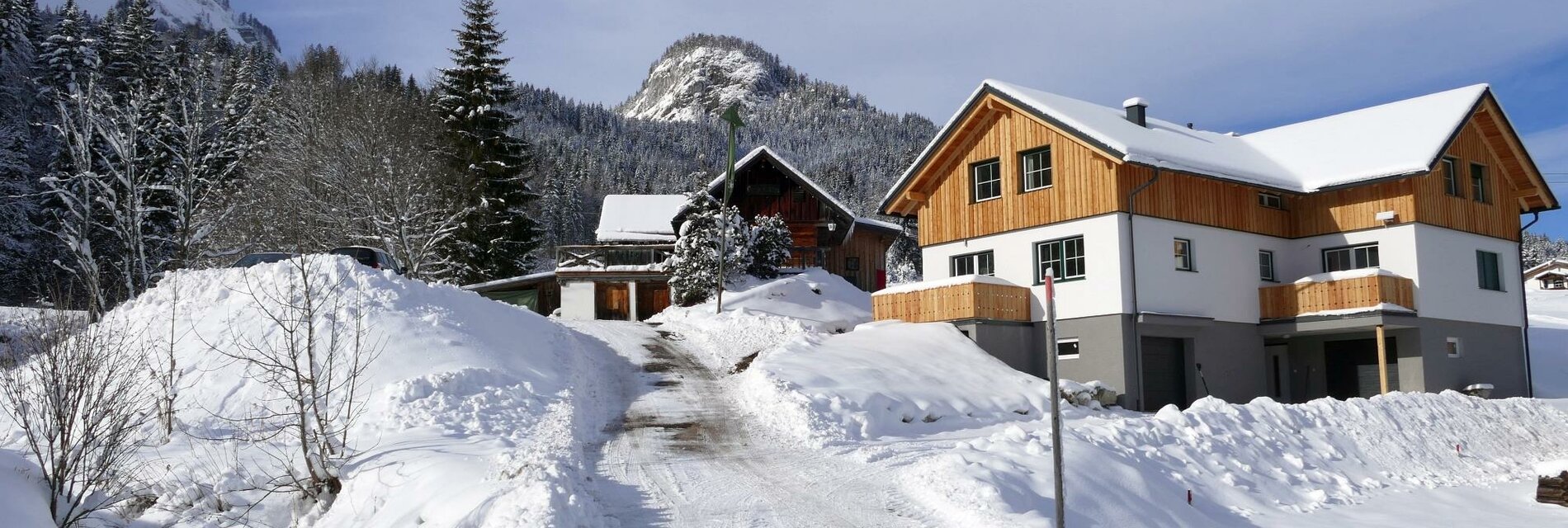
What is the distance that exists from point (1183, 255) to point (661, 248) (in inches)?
803

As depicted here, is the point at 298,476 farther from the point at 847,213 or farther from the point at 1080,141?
the point at 847,213

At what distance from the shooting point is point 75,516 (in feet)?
40.5

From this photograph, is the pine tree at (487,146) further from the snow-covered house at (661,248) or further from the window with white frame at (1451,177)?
the window with white frame at (1451,177)

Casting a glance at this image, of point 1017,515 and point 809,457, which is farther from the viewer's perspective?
point 809,457

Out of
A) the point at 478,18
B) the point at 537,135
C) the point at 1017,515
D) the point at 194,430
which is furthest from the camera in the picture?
the point at 537,135

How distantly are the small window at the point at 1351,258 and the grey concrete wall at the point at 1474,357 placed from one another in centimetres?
196

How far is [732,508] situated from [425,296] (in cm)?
1354

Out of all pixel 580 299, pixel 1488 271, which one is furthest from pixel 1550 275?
pixel 580 299

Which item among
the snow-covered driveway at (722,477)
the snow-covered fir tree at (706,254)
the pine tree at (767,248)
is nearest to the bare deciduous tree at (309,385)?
the snow-covered driveway at (722,477)

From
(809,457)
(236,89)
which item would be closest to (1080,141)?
(809,457)

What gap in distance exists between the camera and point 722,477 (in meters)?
12.3

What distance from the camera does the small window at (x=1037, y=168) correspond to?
82.2 ft

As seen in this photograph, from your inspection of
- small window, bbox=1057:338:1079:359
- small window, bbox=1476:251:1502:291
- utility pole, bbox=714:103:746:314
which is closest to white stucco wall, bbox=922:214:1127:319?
small window, bbox=1057:338:1079:359

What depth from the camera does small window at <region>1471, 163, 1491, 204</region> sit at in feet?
89.9
